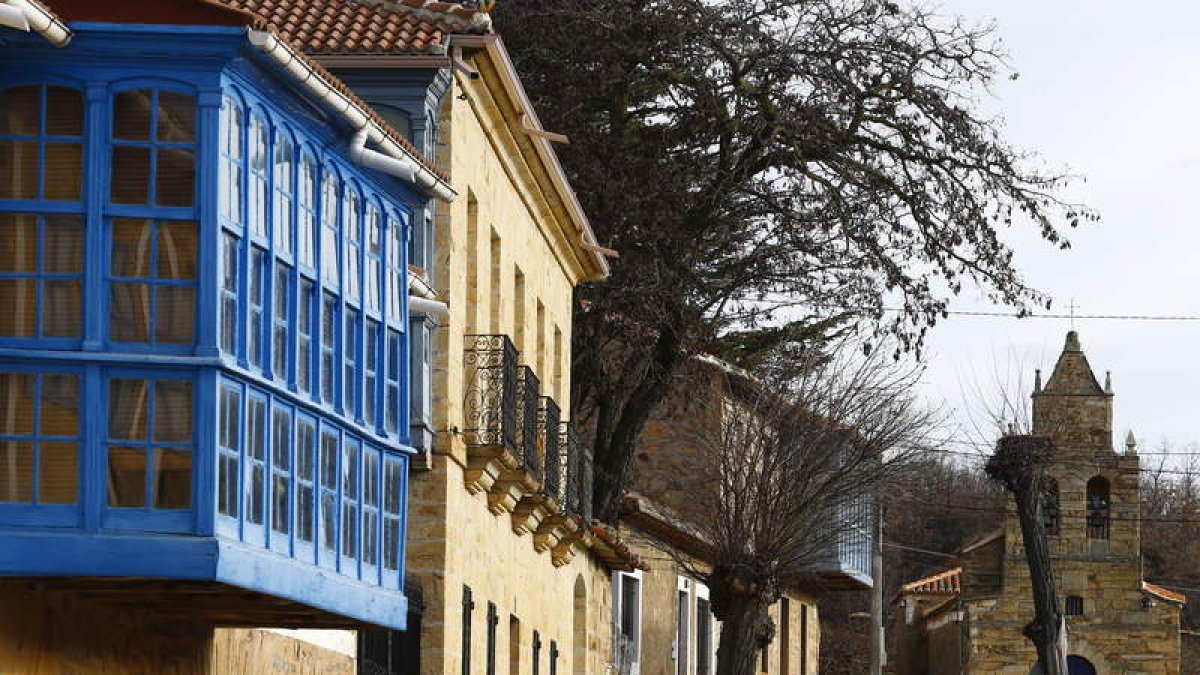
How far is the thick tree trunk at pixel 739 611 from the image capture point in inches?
1465

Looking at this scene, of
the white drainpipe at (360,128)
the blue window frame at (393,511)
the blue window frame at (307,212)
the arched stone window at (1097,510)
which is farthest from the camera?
the arched stone window at (1097,510)

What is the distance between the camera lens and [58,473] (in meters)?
Result: 14.0

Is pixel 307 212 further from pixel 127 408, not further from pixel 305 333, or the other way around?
pixel 127 408

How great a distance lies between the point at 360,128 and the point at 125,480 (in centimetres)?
368

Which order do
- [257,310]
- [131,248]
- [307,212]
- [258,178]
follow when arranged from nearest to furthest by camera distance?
1. [131,248]
2. [257,310]
3. [258,178]
4. [307,212]

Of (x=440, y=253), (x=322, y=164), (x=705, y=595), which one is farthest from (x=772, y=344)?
(x=322, y=164)

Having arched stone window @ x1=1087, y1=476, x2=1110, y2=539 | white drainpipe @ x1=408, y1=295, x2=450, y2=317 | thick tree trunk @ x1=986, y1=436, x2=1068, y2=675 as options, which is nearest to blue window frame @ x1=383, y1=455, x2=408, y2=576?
white drainpipe @ x1=408, y1=295, x2=450, y2=317

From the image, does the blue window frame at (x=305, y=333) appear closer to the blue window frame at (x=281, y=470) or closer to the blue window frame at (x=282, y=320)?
the blue window frame at (x=282, y=320)

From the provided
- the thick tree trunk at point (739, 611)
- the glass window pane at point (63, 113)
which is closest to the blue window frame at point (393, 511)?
the glass window pane at point (63, 113)

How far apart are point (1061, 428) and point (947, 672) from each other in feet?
39.4

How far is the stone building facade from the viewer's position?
74.6 metres

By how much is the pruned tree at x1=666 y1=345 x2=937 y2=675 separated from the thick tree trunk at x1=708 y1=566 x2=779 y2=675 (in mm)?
14

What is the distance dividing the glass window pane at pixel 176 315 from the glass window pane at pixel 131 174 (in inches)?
21.8

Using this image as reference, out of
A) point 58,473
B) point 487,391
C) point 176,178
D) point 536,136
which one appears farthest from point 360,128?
point 536,136
